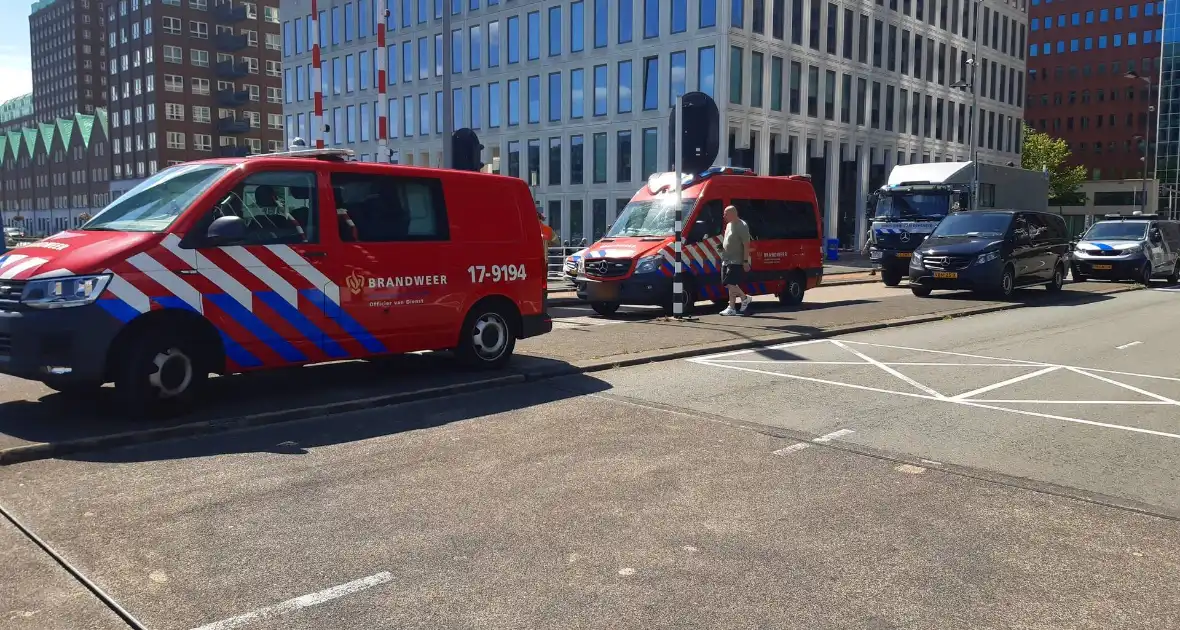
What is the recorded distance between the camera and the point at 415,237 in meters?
8.15

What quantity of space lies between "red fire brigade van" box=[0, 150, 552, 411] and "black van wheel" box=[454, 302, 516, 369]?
1 cm

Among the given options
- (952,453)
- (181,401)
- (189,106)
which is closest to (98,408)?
(181,401)

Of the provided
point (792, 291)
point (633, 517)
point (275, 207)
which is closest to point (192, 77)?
point (792, 291)

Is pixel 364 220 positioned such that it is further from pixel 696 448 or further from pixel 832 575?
pixel 832 575

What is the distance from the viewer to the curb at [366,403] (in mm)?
5818

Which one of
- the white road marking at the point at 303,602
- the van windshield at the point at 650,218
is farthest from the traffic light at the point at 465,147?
the white road marking at the point at 303,602

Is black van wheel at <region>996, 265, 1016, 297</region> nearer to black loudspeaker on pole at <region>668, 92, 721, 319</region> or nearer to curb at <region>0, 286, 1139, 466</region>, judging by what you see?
curb at <region>0, 286, 1139, 466</region>

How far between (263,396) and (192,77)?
A: 290ft

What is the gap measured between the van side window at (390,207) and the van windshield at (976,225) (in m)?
13.8

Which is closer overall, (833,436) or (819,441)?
(819,441)

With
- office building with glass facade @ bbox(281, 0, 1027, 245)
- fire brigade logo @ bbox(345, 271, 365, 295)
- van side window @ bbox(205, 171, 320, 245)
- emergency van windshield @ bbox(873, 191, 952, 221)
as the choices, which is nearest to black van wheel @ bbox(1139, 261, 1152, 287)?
emergency van windshield @ bbox(873, 191, 952, 221)

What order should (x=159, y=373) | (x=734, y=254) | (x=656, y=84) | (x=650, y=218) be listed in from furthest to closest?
(x=656, y=84)
(x=650, y=218)
(x=734, y=254)
(x=159, y=373)

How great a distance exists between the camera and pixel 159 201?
7.04 m

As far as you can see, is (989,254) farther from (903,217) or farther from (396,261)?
(396,261)
